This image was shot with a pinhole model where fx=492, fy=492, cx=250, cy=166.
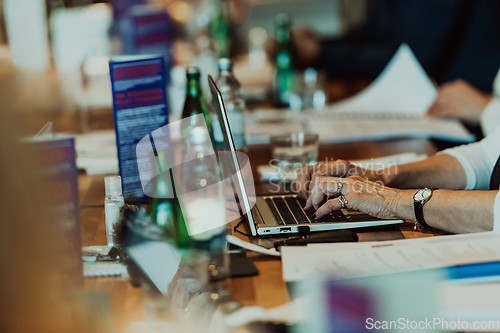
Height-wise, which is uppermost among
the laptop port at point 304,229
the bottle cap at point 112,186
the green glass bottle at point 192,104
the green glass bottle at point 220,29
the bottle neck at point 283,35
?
the green glass bottle at point 220,29

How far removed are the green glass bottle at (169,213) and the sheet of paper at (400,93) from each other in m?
1.07

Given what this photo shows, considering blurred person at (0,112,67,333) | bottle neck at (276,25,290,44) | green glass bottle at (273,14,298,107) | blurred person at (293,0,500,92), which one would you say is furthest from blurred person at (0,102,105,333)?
blurred person at (293,0,500,92)

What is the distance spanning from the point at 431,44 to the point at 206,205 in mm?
1730

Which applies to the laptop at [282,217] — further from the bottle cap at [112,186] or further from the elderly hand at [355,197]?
the bottle cap at [112,186]

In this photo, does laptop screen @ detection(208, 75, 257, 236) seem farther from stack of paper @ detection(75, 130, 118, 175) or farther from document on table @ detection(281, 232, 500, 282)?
stack of paper @ detection(75, 130, 118, 175)

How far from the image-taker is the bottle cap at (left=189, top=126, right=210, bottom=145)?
1.18m

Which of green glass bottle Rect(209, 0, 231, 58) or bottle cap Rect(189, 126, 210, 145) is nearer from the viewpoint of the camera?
bottle cap Rect(189, 126, 210, 145)

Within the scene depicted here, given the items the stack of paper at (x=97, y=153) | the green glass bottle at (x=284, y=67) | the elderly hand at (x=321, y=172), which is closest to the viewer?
the elderly hand at (x=321, y=172)

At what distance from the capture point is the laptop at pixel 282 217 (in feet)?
2.78

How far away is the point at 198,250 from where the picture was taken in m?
0.60

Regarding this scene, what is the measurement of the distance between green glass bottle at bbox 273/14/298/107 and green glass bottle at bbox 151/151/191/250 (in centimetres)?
112

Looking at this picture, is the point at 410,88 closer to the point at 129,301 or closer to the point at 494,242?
the point at 494,242

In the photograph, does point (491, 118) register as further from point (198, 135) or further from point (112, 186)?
point (112, 186)

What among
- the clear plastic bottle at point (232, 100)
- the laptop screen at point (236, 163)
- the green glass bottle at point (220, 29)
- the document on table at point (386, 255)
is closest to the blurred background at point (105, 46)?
the green glass bottle at point (220, 29)
